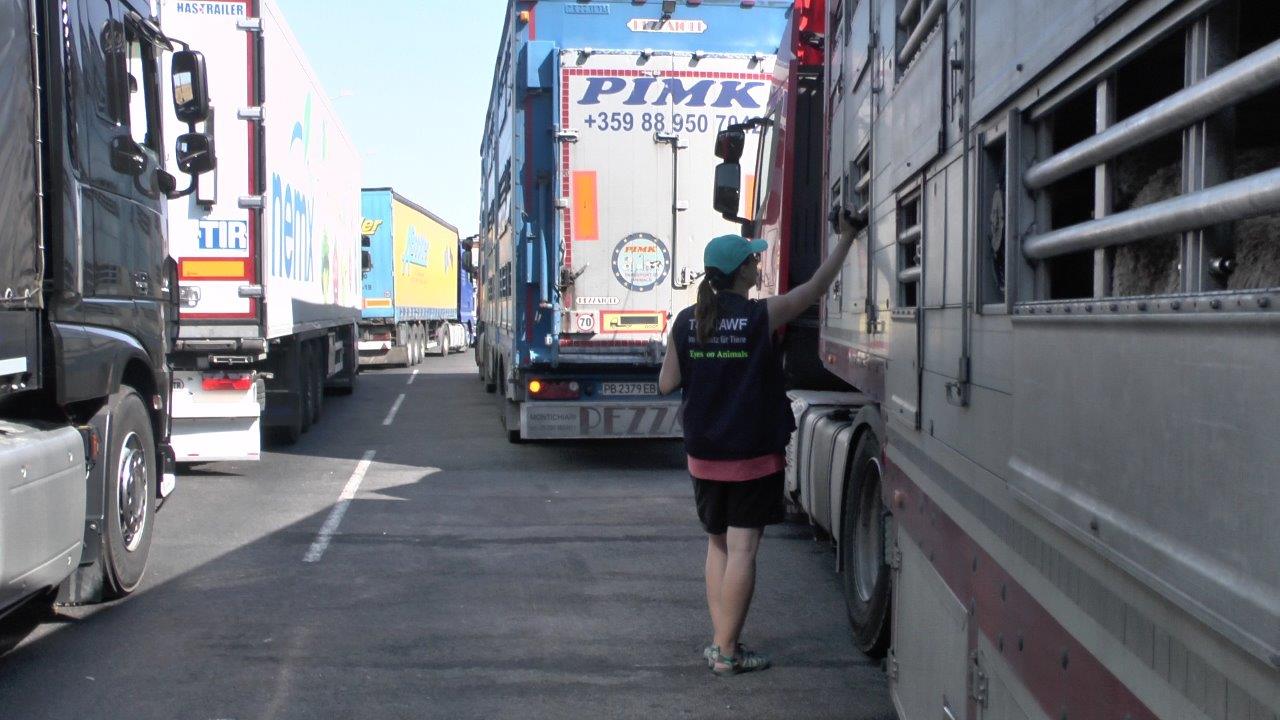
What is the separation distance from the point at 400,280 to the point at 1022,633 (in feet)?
84.3

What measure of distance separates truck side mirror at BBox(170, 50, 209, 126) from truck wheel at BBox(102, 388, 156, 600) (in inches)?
59.3

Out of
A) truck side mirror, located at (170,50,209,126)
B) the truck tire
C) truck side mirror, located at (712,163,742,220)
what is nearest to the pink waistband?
truck side mirror, located at (712,163,742,220)

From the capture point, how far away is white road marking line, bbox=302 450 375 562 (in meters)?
7.47

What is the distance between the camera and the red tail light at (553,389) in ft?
35.6

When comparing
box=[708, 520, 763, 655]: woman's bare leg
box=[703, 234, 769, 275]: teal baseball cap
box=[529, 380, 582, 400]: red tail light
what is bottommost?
box=[708, 520, 763, 655]: woman's bare leg

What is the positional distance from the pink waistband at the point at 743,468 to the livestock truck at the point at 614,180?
18.4 feet

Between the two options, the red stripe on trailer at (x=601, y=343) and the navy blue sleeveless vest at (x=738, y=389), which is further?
the red stripe on trailer at (x=601, y=343)

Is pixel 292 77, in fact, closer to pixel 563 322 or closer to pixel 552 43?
pixel 552 43

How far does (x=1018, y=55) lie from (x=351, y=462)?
10016mm

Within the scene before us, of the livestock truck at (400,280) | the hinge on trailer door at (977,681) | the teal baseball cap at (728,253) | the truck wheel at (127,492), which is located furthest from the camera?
the livestock truck at (400,280)

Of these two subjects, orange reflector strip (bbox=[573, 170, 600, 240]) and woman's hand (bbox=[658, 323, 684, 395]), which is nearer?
woman's hand (bbox=[658, 323, 684, 395])

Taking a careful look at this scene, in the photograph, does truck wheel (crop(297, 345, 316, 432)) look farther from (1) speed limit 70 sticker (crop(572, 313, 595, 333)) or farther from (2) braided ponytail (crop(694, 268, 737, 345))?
(2) braided ponytail (crop(694, 268, 737, 345))

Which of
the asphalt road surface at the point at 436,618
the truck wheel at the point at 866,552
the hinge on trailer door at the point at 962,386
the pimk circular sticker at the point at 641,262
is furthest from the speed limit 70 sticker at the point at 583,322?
the hinge on trailer door at the point at 962,386

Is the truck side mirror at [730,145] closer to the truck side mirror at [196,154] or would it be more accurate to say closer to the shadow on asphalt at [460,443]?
the truck side mirror at [196,154]
